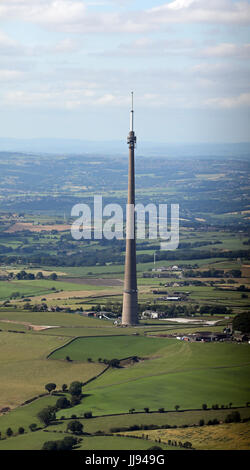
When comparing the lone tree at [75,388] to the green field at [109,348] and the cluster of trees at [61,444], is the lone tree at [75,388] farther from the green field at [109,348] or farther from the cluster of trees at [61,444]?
the cluster of trees at [61,444]

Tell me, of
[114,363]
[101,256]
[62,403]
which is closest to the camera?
[62,403]

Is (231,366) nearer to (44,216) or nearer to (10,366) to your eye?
(10,366)

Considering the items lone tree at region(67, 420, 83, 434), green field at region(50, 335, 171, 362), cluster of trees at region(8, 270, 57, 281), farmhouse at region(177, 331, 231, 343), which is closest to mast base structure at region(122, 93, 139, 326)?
green field at region(50, 335, 171, 362)

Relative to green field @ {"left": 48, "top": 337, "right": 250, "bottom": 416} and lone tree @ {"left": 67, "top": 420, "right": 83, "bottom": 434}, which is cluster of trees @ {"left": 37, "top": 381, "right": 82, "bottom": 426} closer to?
green field @ {"left": 48, "top": 337, "right": 250, "bottom": 416}

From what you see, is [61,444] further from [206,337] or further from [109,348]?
[206,337]

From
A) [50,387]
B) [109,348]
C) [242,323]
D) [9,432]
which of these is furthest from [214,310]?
[9,432]

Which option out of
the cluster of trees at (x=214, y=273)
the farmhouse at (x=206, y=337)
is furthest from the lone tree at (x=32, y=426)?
the cluster of trees at (x=214, y=273)
